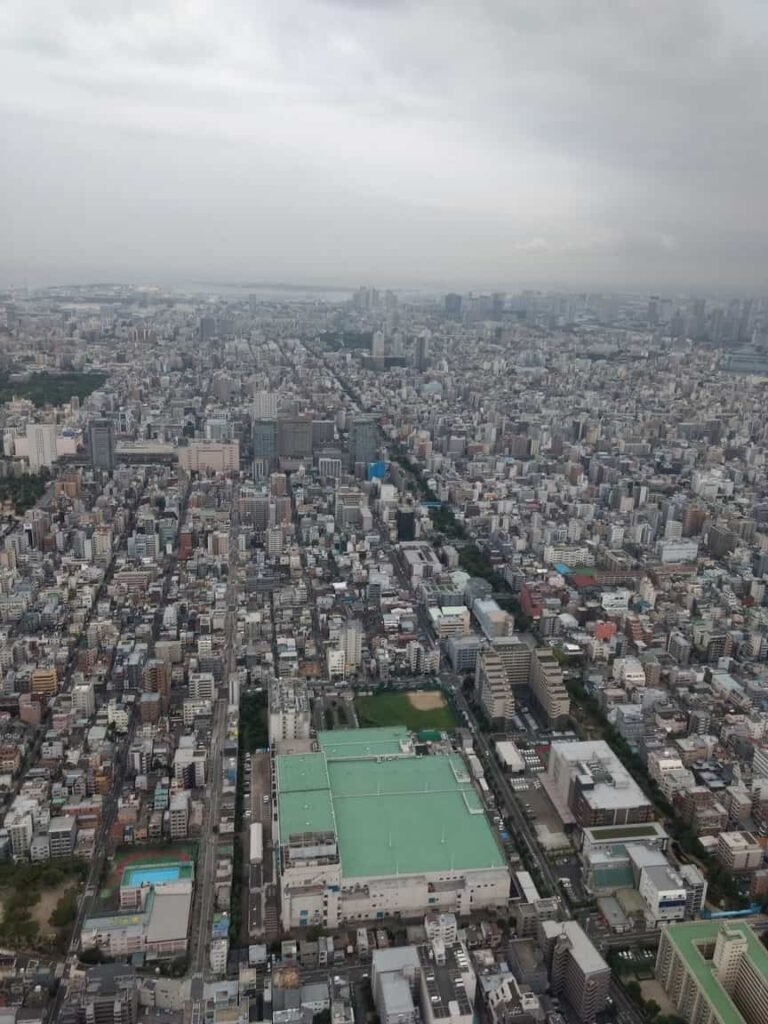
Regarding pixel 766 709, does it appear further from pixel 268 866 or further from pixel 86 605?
pixel 86 605

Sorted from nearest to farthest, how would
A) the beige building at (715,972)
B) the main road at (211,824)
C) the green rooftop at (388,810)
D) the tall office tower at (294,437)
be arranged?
the beige building at (715,972) < the main road at (211,824) < the green rooftop at (388,810) < the tall office tower at (294,437)

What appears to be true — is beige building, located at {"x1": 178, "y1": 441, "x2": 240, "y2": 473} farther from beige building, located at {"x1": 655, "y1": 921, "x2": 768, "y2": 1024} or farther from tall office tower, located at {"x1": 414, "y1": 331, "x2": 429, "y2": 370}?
tall office tower, located at {"x1": 414, "y1": 331, "x2": 429, "y2": 370}

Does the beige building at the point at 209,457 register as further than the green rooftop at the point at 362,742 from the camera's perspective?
Yes

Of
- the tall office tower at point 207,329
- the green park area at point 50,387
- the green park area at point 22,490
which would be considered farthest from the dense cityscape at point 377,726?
the tall office tower at point 207,329

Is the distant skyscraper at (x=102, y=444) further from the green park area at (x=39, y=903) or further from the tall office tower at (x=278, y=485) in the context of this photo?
the green park area at (x=39, y=903)

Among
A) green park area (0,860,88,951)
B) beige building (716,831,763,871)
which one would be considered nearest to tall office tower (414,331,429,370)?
beige building (716,831,763,871)

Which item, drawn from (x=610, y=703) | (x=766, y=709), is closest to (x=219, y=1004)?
(x=610, y=703)

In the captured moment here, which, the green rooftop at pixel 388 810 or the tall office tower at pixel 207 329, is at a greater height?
the tall office tower at pixel 207 329
